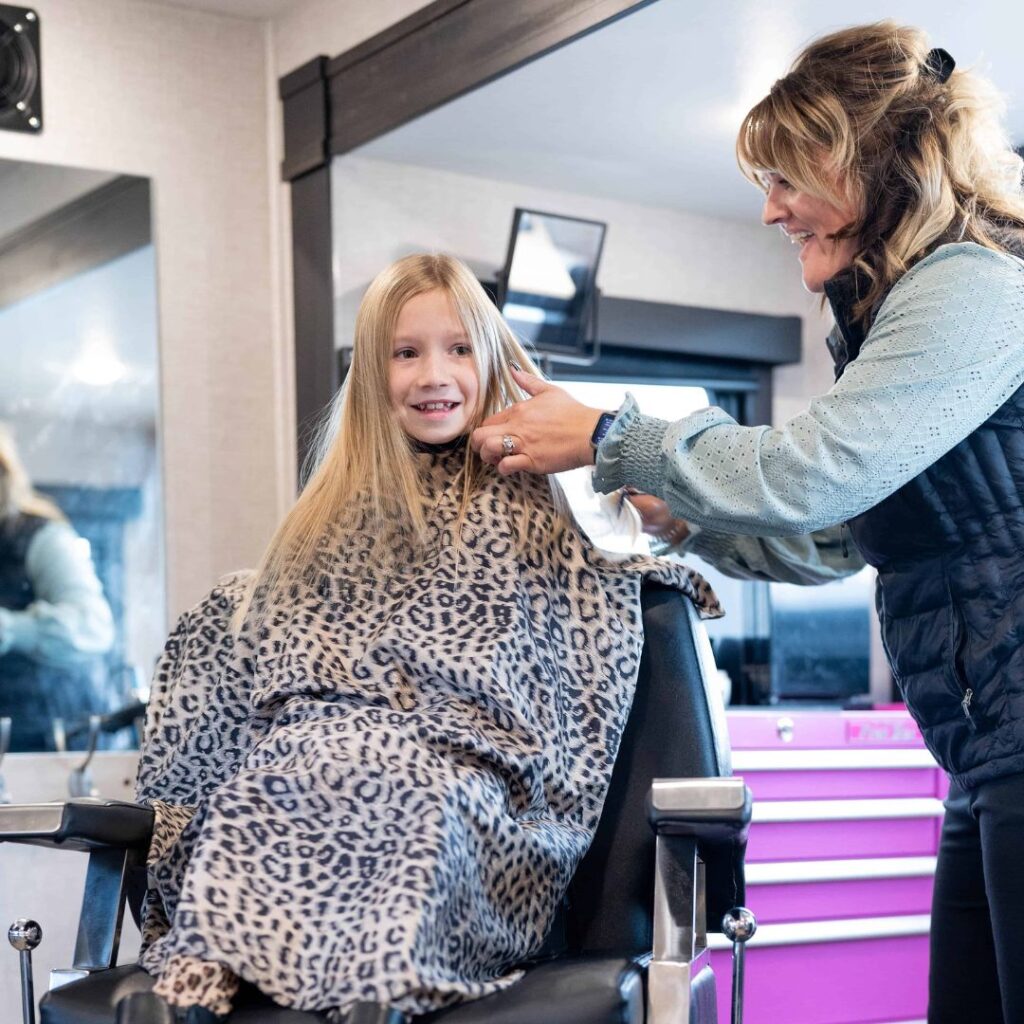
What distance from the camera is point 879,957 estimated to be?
331 cm

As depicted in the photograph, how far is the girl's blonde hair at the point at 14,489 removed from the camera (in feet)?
11.5

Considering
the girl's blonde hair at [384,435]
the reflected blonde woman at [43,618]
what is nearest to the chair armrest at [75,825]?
the girl's blonde hair at [384,435]

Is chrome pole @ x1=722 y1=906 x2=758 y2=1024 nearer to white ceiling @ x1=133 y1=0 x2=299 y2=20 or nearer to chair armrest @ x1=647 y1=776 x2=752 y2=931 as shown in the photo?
chair armrest @ x1=647 y1=776 x2=752 y2=931

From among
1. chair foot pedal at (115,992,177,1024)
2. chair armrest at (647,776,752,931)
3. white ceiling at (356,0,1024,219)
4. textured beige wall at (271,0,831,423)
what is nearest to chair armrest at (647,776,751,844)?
chair armrest at (647,776,752,931)

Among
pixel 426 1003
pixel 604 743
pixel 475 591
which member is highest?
pixel 475 591

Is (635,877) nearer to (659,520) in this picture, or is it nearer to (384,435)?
(659,520)

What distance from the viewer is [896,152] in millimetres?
1699

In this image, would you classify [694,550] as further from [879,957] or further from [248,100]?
[248,100]

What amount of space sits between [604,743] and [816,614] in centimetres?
250

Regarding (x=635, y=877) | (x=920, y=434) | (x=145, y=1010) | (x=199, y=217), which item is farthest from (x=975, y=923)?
(x=199, y=217)

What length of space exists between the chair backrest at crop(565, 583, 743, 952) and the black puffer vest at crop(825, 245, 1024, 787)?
0.93ft

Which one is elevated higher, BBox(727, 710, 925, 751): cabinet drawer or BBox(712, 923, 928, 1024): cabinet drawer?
BBox(727, 710, 925, 751): cabinet drawer

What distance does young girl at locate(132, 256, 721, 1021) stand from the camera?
1610mm

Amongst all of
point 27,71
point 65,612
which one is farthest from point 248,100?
point 65,612
